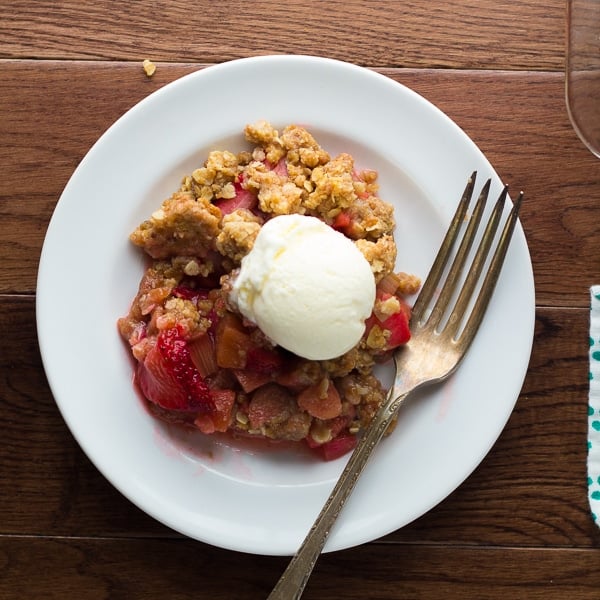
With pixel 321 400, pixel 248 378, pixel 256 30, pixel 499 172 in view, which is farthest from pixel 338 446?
pixel 256 30

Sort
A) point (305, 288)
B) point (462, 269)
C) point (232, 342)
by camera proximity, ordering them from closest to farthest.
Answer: point (305, 288)
point (232, 342)
point (462, 269)

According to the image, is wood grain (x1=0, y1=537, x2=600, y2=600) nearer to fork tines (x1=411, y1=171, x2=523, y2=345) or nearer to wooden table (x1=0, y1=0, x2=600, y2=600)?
wooden table (x1=0, y1=0, x2=600, y2=600)

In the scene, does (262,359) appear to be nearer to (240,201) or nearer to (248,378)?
(248,378)

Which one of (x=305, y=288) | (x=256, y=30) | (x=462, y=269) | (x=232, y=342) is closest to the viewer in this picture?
(x=305, y=288)

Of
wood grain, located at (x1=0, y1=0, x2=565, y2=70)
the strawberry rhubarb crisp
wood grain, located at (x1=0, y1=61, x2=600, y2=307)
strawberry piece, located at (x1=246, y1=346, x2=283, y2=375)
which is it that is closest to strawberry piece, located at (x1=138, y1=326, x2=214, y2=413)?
the strawberry rhubarb crisp

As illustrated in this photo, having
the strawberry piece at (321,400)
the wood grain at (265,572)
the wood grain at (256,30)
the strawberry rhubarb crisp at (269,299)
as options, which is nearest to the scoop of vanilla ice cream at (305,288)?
the strawberry rhubarb crisp at (269,299)

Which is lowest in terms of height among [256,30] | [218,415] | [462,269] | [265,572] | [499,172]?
[265,572]

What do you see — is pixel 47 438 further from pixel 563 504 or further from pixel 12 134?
pixel 563 504

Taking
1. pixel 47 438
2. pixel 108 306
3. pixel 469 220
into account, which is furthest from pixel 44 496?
pixel 469 220
